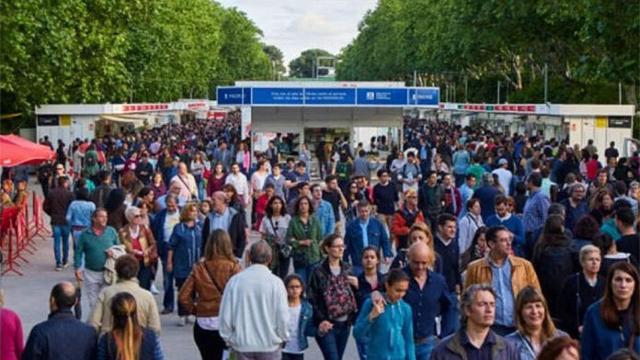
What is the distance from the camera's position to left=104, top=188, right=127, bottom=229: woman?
15.7m

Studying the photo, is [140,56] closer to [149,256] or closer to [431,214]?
[431,214]

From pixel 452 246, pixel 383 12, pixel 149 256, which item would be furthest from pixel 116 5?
pixel 383 12

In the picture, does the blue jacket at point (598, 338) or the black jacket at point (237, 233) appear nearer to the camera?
the blue jacket at point (598, 338)

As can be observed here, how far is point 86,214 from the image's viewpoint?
16.7m

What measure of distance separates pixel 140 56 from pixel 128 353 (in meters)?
49.7

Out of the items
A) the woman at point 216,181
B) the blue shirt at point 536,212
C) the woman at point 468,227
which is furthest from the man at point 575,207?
the woman at point 216,181

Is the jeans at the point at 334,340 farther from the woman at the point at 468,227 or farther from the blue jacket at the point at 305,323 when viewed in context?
the woman at the point at 468,227

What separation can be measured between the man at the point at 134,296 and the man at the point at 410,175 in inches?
526

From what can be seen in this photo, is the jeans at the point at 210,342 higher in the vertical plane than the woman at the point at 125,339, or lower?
lower

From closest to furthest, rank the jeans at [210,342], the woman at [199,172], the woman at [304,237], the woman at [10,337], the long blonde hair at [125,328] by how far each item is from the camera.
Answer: the long blonde hair at [125,328], the woman at [10,337], the jeans at [210,342], the woman at [304,237], the woman at [199,172]

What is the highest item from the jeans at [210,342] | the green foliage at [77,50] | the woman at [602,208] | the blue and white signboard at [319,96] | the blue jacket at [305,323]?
the green foliage at [77,50]

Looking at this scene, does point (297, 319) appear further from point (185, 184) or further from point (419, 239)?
point (185, 184)

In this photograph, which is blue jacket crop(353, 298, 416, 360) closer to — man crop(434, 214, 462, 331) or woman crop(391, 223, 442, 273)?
woman crop(391, 223, 442, 273)

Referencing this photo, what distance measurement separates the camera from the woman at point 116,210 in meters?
15.7
